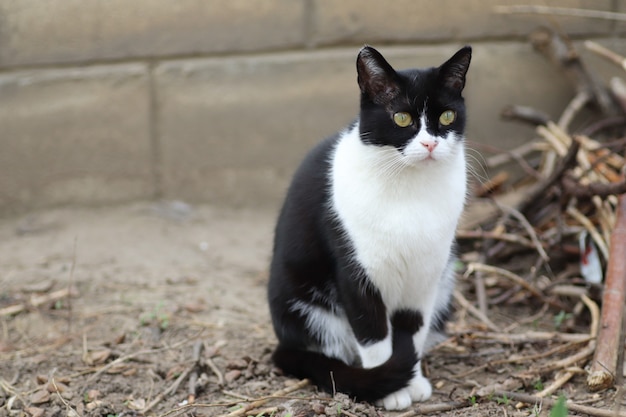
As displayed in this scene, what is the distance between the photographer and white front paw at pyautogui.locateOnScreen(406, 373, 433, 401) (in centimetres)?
250


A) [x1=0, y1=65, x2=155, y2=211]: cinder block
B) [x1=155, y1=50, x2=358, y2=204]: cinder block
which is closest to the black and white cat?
[x1=155, y1=50, x2=358, y2=204]: cinder block

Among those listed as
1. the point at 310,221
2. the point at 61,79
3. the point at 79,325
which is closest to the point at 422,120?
the point at 310,221

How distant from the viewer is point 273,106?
438 cm

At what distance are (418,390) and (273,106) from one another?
2295 millimetres

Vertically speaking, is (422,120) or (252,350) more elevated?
(422,120)

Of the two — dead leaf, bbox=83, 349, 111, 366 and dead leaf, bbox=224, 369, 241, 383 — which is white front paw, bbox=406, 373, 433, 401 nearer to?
dead leaf, bbox=224, 369, 241, 383

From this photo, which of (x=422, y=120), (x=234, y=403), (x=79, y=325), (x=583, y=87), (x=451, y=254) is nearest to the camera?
(x=422, y=120)

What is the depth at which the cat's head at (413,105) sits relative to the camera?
221 centimetres

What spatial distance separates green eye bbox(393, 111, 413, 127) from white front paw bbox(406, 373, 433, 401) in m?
0.85

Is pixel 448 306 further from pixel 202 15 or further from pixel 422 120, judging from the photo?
pixel 202 15

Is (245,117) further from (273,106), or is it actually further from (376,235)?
(376,235)

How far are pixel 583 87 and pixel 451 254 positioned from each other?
6.69ft

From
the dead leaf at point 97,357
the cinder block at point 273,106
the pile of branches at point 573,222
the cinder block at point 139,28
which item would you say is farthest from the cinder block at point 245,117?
the dead leaf at point 97,357

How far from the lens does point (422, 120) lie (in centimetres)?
222
